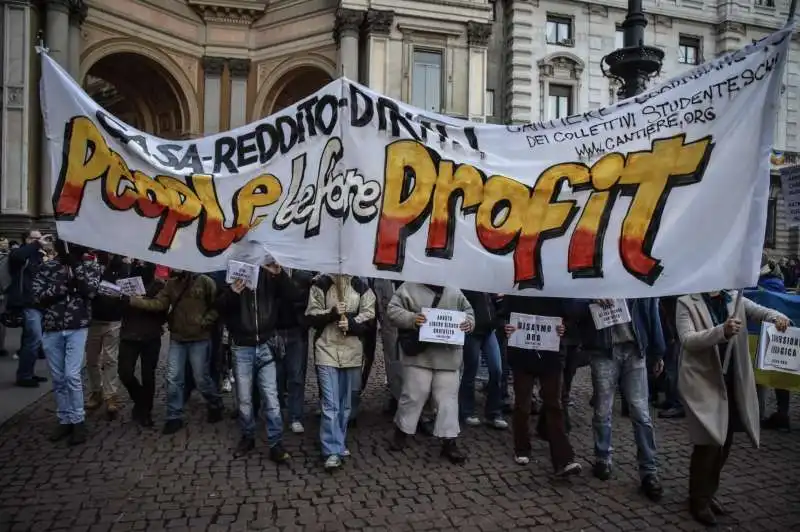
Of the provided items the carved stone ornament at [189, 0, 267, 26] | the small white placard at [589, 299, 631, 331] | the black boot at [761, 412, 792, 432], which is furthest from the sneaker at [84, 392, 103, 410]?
the carved stone ornament at [189, 0, 267, 26]

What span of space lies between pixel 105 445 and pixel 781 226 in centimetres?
3415

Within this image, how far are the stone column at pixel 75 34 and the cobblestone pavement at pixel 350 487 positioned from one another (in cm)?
1772

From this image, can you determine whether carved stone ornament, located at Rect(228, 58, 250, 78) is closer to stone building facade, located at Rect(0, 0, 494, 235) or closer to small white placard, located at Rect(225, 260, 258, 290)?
stone building facade, located at Rect(0, 0, 494, 235)

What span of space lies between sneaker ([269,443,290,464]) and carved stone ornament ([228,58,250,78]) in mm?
22531

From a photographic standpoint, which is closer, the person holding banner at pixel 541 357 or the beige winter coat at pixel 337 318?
the person holding banner at pixel 541 357

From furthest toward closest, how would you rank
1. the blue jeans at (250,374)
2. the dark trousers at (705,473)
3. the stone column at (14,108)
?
1. the stone column at (14,108)
2. the blue jeans at (250,374)
3. the dark trousers at (705,473)

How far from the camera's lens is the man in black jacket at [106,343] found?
23.0 feet

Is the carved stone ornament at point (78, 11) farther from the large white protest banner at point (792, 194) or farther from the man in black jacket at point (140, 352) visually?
the large white protest banner at point (792, 194)

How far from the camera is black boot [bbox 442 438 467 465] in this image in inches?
225

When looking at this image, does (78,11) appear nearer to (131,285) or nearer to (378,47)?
(378,47)

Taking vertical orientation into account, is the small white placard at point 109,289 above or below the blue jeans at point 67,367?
above

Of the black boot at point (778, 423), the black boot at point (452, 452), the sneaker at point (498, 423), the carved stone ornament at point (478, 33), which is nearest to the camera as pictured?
the black boot at point (452, 452)

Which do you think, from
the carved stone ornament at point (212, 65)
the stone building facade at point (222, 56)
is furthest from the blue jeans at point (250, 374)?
the carved stone ornament at point (212, 65)

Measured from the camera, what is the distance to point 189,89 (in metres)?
24.7
